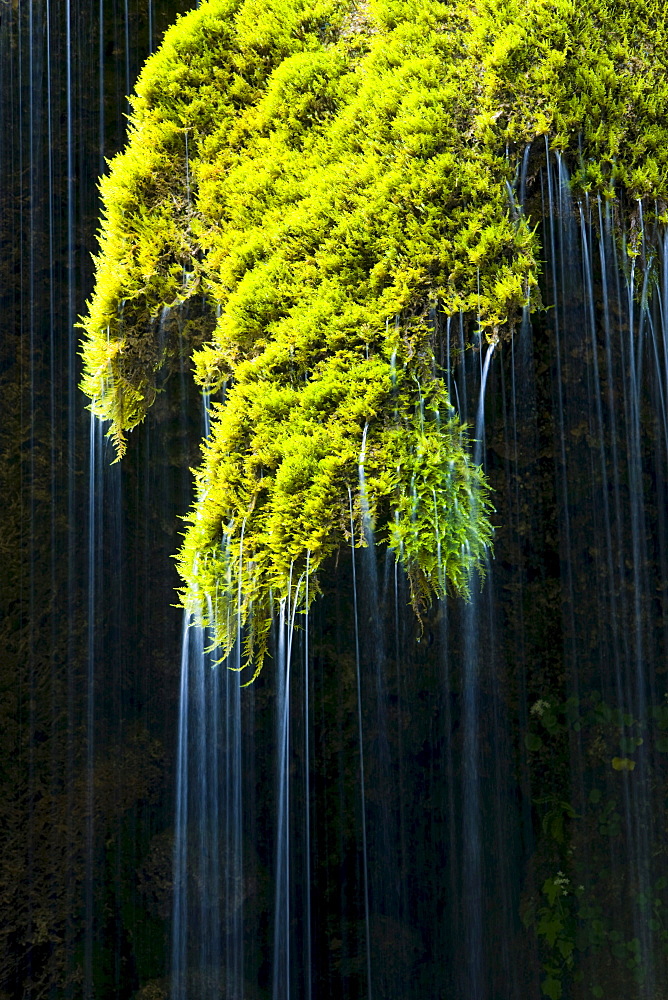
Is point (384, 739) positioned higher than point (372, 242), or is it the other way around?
point (372, 242)

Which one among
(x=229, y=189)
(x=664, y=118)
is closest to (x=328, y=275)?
(x=229, y=189)

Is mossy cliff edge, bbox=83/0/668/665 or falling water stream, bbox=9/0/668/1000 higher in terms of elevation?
mossy cliff edge, bbox=83/0/668/665

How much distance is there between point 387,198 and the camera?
16.2ft

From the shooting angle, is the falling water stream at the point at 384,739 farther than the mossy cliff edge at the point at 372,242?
Yes

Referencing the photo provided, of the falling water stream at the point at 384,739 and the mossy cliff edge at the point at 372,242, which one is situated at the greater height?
the mossy cliff edge at the point at 372,242

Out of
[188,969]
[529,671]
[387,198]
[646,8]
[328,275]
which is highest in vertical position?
[646,8]

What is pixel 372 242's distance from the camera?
4.93m

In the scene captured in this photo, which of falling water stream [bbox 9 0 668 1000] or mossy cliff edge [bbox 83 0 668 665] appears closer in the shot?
mossy cliff edge [bbox 83 0 668 665]

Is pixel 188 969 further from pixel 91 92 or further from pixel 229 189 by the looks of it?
pixel 91 92

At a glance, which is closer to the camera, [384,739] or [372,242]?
[372,242]

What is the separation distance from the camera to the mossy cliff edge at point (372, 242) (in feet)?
15.7

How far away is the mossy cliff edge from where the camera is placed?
4.80 metres

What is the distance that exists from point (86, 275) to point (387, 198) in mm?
2180

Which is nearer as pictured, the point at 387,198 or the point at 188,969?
the point at 387,198
